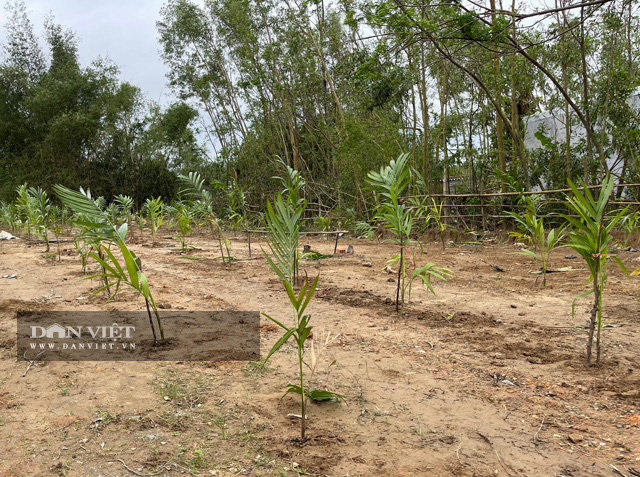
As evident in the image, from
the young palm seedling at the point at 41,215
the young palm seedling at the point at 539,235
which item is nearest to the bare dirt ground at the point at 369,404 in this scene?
the young palm seedling at the point at 539,235

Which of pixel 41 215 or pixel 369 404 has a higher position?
pixel 41 215

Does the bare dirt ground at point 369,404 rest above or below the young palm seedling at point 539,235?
below

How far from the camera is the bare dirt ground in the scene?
161 centimetres

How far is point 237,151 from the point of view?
13258 millimetres

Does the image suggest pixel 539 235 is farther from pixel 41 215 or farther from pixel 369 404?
pixel 41 215

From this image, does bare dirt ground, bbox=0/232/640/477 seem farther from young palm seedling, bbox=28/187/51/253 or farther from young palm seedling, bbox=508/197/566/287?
young palm seedling, bbox=28/187/51/253

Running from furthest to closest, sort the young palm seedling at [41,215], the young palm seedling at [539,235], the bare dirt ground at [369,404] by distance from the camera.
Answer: the young palm seedling at [41,215]
the young palm seedling at [539,235]
the bare dirt ground at [369,404]

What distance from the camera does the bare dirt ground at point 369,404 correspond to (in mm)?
1612

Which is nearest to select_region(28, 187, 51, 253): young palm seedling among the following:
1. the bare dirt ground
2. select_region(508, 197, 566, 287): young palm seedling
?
the bare dirt ground

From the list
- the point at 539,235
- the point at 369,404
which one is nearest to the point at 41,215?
the point at 539,235

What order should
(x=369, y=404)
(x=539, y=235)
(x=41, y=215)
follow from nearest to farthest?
(x=369, y=404), (x=539, y=235), (x=41, y=215)

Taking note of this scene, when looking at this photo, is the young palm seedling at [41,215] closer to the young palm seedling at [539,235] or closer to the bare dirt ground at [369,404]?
the bare dirt ground at [369,404]

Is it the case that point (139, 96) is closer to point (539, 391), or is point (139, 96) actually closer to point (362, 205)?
point (362, 205)

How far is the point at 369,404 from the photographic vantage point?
2.01 metres
